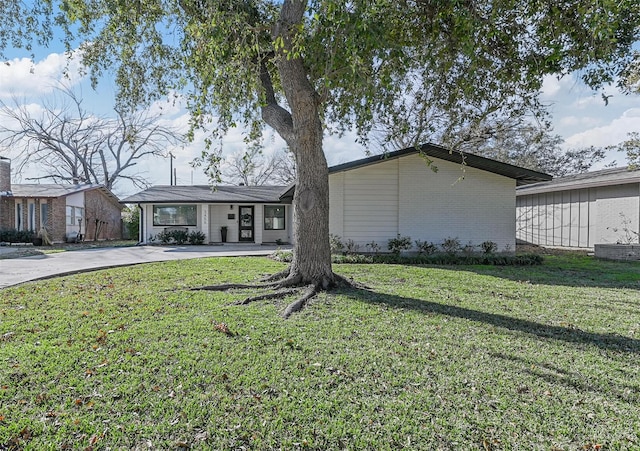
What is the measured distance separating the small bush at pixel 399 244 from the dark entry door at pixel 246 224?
28.8 ft

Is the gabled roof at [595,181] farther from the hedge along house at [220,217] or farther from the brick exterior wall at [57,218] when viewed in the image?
the brick exterior wall at [57,218]

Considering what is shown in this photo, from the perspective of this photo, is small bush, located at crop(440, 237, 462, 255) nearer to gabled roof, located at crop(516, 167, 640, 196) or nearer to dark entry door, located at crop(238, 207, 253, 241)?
gabled roof, located at crop(516, 167, 640, 196)

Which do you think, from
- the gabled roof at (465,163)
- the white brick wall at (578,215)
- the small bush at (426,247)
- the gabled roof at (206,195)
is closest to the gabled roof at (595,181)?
the white brick wall at (578,215)

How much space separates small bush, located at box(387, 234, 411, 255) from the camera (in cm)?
1272

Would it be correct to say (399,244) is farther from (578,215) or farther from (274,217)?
(578,215)

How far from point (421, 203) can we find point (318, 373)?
10767 mm

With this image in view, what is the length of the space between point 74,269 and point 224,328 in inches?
270

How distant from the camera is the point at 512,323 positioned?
486 cm

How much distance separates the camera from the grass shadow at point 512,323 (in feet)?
13.7

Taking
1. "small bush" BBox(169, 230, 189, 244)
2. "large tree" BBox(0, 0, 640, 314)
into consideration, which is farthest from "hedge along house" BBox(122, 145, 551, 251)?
"small bush" BBox(169, 230, 189, 244)

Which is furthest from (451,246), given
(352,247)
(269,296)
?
(269,296)

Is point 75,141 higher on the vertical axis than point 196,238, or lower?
higher

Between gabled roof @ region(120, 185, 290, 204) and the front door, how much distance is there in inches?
34.4

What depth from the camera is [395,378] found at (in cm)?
317
